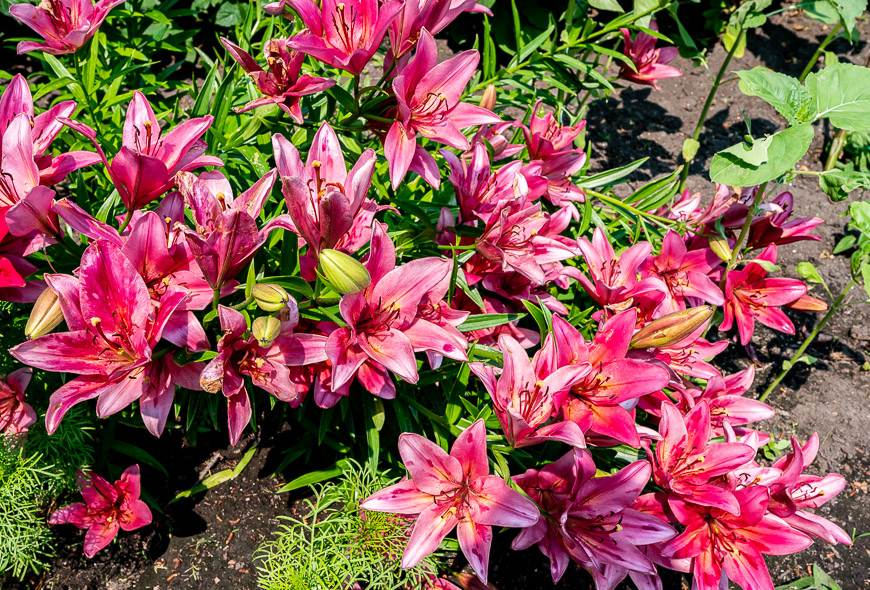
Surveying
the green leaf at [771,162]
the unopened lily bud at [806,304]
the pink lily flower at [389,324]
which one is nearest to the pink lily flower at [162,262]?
the pink lily flower at [389,324]

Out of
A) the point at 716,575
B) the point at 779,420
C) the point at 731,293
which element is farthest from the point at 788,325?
the point at 716,575

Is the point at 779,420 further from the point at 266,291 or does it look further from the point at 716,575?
the point at 266,291

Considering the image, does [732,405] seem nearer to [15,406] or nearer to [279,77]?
[279,77]

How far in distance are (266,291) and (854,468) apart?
77.3 inches

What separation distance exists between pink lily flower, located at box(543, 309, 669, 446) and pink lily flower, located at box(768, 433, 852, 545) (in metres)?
0.37

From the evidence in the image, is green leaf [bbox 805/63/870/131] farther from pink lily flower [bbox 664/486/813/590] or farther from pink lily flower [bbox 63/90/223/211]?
pink lily flower [bbox 63/90/223/211]

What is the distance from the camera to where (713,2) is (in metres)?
3.27

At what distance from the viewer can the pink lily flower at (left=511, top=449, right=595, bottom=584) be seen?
4.43 feet

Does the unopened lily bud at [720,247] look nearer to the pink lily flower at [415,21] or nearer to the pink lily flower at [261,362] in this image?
the pink lily flower at [415,21]

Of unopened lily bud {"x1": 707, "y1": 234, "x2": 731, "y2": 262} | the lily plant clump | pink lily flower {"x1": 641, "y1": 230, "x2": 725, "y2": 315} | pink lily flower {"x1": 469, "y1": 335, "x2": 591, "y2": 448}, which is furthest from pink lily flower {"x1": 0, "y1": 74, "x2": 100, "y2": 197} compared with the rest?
unopened lily bud {"x1": 707, "y1": 234, "x2": 731, "y2": 262}

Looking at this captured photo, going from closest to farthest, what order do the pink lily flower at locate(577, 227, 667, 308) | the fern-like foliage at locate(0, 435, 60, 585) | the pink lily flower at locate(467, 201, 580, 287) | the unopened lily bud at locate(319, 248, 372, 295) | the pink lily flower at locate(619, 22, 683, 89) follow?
the unopened lily bud at locate(319, 248, 372, 295) → the pink lily flower at locate(467, 201, 580, 287) → the fern-like foliage at locate(0, 435, 60, 585) → the pink lily flower at locate(577, 227, 667, 308) → the pink lily flower at locate(619, 22, 683, 89)

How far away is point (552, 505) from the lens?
4.57 feet

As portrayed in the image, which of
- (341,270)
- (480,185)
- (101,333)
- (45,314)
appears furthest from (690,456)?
(45,314)

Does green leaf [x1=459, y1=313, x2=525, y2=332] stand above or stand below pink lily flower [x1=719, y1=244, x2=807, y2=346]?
above
